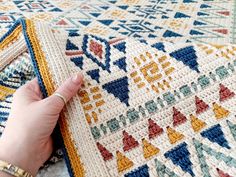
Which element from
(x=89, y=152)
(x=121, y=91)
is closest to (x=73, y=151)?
(x=89, y=152)

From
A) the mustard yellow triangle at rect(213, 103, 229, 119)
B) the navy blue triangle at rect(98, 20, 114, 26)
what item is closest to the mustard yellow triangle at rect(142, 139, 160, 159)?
the mustard yellow triangle at rect(213, 103, 229, 119)

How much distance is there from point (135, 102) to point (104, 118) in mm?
54

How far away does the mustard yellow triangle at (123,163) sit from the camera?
1.86 feet

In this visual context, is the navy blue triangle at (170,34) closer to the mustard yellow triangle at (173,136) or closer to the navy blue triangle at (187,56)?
the navy blue triangle at (187,56)

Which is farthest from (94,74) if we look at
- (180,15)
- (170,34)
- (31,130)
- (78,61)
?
(180,15)

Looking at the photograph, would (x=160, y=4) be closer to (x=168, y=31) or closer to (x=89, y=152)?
(x=168, y=31)

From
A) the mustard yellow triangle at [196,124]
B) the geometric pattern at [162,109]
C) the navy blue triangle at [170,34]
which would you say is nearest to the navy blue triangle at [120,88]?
the geometric pattern at [162,109]

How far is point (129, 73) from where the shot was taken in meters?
0.65

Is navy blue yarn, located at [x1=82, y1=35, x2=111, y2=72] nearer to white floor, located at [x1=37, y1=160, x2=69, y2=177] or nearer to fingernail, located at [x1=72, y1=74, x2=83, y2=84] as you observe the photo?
fingernail, located at [x1=72, y1=74, x2=83, y2=84]

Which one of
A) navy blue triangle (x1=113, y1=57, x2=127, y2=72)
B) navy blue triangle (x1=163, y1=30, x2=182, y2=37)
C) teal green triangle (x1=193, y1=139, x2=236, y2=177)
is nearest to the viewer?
teal green triangle (x1=193, y1=139, x2=236, y2=177)

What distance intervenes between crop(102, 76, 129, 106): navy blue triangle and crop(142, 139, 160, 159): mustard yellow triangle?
0.07m

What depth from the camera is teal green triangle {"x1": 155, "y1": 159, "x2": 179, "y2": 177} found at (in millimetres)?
554

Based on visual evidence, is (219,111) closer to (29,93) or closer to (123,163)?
(123,163)

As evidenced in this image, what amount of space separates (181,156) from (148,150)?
0.05 metres
